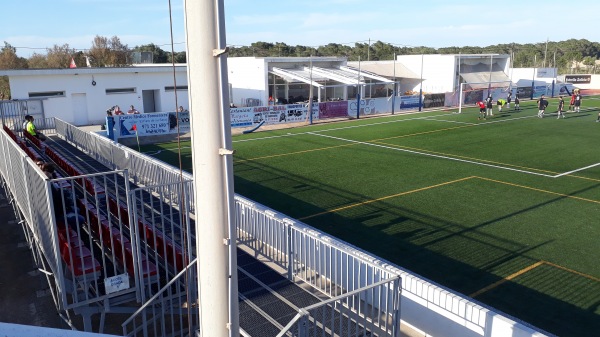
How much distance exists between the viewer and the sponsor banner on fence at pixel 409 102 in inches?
1668

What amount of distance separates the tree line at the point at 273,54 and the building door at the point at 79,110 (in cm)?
871

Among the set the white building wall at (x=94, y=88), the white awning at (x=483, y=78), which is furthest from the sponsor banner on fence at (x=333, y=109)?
the white awning at (x=483, y=78)

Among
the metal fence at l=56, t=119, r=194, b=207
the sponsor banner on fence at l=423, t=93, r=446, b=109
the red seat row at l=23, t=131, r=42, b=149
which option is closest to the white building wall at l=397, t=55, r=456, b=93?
the sponsor banner on fence at l=423, t=93, r=446, b=109

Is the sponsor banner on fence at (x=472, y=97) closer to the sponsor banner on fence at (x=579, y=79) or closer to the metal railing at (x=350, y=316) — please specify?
the sponsor banner on fence at (x=579, y=79)

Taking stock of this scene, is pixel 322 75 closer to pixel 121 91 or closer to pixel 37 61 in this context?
pixel 121 91

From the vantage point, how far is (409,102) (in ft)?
140

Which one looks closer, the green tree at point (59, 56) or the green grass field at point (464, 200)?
the green grass field at point (464, 200)

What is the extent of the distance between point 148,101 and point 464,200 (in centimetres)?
2870

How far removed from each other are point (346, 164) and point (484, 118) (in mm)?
19447

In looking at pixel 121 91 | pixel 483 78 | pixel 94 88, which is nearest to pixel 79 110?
pixel 94 88

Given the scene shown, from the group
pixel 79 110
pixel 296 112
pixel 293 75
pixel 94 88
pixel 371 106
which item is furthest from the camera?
pixel 293 75

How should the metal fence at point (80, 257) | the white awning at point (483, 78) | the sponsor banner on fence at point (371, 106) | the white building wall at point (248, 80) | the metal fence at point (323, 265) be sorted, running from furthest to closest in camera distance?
the white awning at point (483, 78)
the white building wall at point (248, 80)
the sponsor banner on fence at point (371, 106)
the metal fence at point (80, 257)
the metal fence at point (323, 265)

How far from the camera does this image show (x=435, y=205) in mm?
14961

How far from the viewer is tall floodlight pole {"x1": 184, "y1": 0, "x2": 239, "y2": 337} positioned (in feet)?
11.7
